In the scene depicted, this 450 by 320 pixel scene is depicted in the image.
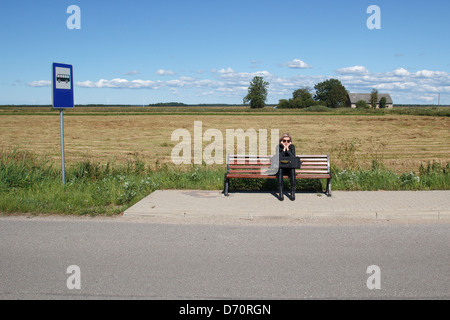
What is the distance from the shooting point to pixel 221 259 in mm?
5152

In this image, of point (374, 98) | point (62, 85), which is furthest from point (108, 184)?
point (374, 98)

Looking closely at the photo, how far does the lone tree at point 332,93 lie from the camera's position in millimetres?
115188

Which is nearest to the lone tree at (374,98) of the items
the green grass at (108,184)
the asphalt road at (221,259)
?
the green grass at (108,184)

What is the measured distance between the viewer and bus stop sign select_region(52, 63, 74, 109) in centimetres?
888

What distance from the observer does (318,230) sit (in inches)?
253

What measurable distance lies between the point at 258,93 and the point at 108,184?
118 meters

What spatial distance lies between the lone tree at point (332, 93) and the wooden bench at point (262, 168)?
Result: 4386 inches

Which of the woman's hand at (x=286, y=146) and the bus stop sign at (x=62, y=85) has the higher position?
the bus stop sign at (x=62, y=85)

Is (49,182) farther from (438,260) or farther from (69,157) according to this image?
(69,157)

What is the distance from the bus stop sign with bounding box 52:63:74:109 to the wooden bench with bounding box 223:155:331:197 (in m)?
3.96

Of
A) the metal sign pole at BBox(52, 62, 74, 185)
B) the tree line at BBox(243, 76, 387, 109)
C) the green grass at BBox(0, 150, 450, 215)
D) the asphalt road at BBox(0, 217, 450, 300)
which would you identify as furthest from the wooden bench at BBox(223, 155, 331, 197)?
the tree line at BBox(243, 76, 387, 109)

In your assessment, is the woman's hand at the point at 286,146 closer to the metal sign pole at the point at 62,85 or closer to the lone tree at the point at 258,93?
the metal sign pole at the point at 62,85

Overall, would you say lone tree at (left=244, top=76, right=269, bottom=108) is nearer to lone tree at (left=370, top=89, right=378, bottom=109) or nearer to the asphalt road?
lone tree at (left=370, top=89, right=378, bottom=109)

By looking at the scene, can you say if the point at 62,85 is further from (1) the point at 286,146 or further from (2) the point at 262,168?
(1) the point at 286,146
